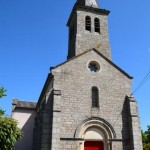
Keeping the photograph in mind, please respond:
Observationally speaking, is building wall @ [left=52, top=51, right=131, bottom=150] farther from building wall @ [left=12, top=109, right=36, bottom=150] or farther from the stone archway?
building wall @ [left=12, top=109, right=36, bottom=150]

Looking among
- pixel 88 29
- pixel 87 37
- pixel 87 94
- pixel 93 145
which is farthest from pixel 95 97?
pixel 88 29

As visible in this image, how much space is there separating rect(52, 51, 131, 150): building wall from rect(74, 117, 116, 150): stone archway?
0.33m

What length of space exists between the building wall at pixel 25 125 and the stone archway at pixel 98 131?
1099 centimetres

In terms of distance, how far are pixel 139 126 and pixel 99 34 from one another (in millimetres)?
10271

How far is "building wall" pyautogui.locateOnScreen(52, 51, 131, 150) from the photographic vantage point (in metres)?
16.9

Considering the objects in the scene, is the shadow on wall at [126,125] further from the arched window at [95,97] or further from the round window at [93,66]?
the round window at [93,66]

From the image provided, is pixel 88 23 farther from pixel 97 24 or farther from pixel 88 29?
pixel 97 24

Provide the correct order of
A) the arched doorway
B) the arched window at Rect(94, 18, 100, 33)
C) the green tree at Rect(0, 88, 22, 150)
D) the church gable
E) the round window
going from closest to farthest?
the green tree at Rect(0, 88, 22, 150) → the arched doorway → the church gable → the round window → the arched window at Rect(94, 18, 100, 33)

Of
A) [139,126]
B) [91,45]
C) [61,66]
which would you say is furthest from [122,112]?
[91,45]

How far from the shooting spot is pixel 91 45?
22344mm

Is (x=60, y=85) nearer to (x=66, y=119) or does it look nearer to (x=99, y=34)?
(x=66, y=119)

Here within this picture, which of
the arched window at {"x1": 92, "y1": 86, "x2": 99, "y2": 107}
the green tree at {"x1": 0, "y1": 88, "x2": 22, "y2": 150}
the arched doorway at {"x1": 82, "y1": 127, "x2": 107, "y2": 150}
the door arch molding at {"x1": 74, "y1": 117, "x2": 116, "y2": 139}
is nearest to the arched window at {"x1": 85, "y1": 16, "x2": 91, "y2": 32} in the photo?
the arched window at {"x1": 92, "y1": 86, "x2": 99, "y2": 107}

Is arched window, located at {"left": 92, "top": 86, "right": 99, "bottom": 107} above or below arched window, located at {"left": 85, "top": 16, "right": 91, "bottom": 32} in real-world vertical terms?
below

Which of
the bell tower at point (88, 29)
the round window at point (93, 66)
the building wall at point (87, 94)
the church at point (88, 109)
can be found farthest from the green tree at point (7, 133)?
the bell tower at point (88, 29)
